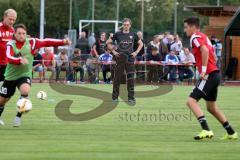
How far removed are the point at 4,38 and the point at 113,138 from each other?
4057 millimetres

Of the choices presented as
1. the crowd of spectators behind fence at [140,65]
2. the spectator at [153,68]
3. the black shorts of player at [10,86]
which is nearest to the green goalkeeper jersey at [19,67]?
the black shorts of player at [10,86]

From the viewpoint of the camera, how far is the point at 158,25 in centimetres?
7312

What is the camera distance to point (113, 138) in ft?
41.0

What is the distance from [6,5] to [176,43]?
4110cm

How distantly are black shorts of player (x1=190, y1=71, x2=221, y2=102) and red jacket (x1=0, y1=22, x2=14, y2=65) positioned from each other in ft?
14.9

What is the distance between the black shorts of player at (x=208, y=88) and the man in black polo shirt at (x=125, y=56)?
800cm

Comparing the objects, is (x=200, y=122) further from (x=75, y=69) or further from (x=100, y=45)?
(x=75, y=69)

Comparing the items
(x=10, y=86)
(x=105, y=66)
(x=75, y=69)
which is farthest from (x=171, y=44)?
A: (x=10, y=86)

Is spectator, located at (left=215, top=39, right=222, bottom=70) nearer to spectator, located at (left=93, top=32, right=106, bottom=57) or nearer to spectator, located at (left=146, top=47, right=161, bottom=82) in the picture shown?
spectator, located at (left=146, top=47, right=161, bottom=82)

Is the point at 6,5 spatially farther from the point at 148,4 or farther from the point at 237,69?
the point at 237,69

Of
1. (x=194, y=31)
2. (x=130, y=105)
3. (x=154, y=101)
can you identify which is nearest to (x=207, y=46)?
(x=194, y=31)

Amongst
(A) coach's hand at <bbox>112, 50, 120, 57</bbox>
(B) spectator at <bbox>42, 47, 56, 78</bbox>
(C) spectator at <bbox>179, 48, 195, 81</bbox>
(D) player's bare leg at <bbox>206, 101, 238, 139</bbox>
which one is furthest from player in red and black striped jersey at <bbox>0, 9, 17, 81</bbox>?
(C) spectator at <bbox>179, 48, 195, 81</bbox>

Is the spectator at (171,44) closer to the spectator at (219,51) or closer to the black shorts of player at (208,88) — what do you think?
the spectator at (219,51)

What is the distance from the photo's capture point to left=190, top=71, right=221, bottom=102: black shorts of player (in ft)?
40.7
